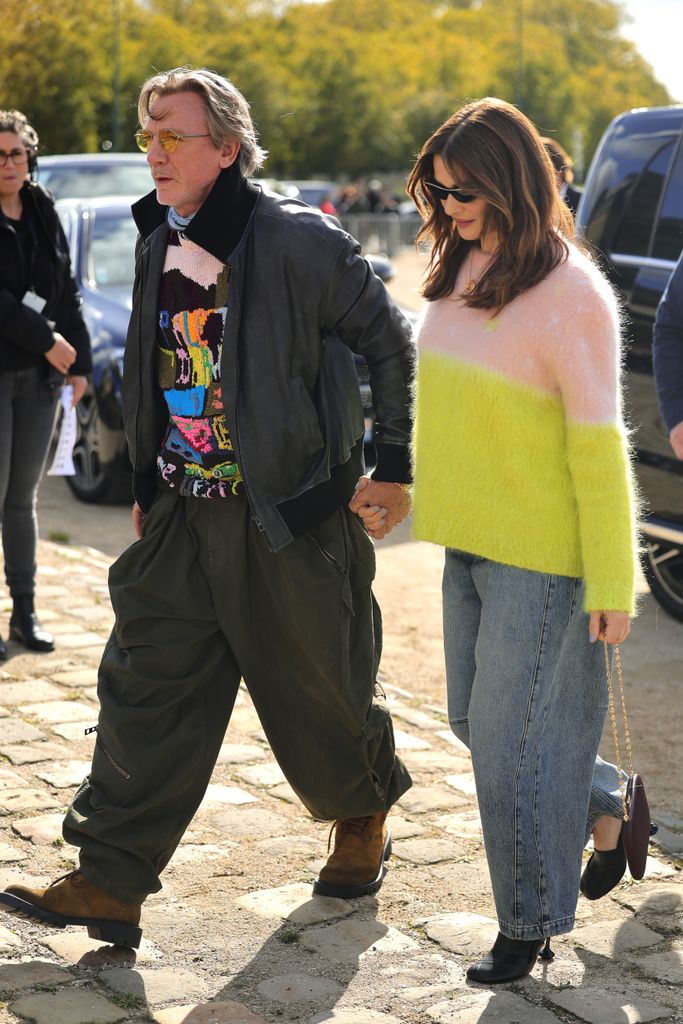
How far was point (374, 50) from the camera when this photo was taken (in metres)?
95.1

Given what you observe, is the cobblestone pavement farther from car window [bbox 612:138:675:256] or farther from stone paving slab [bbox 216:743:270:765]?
car window [bbox 612:138:675:256]

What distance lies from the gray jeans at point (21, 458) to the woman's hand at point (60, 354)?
11cm

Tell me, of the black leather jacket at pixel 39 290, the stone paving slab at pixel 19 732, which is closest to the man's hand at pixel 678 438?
the stone paving slab at pixel 19 732

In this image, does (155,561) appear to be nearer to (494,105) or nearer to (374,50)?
(494,105)

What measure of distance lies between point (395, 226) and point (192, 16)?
40842 mm

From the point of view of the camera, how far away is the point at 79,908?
146 inches

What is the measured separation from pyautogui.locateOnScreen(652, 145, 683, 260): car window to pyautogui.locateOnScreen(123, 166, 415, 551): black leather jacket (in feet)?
10.5

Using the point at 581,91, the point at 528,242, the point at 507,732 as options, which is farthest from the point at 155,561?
the point at 581,91

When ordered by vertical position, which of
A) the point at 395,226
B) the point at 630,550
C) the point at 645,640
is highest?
the point at 630,550

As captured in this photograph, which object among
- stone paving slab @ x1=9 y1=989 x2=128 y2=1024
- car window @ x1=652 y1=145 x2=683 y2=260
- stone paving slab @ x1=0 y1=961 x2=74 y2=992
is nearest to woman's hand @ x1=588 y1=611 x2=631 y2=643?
stone paving slab @ x1=9 y1=989 x2=128 y2=1024

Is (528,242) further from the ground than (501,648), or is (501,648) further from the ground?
(528,242)

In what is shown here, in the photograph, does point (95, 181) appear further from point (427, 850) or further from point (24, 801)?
point (427, 850)

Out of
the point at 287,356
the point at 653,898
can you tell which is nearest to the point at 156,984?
the point at 653,898

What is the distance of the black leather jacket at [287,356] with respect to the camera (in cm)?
367
